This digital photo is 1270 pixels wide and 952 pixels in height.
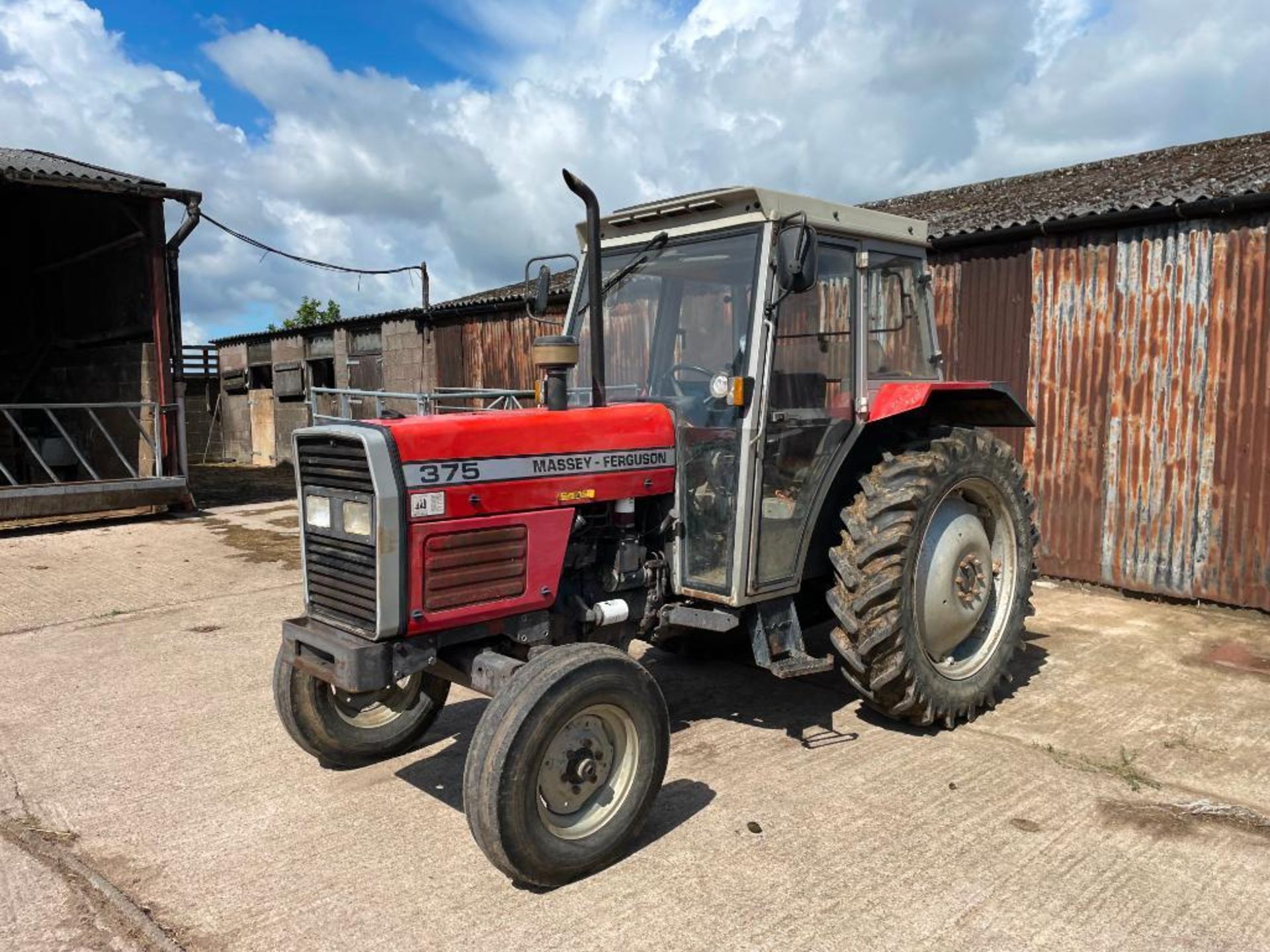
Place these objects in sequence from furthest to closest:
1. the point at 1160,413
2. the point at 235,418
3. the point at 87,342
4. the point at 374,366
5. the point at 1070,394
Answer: the point at 235,418
the point at 374,366
the point at 87,342
the point at 1070,394
the point at 1160,413

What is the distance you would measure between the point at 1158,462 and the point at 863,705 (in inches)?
136

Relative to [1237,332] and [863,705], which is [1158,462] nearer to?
[1237,332]

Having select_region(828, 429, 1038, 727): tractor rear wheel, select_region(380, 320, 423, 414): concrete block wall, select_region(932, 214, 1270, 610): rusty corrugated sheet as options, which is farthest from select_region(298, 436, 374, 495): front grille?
select_region(380, 320, 423, 414): concrete block wall

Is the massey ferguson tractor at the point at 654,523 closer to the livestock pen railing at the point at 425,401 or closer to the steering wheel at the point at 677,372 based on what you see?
the steering wheel at the point at 677,372

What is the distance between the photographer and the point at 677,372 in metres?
3.97

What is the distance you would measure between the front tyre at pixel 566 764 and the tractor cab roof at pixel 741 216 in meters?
1.84

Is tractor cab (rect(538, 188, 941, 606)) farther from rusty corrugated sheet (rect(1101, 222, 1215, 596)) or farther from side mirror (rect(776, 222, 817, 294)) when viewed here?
rusty corrugated sheet (rect(1101, 222, 1215, 596))

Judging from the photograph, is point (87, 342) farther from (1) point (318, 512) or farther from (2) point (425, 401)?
(1) point (318, 512)

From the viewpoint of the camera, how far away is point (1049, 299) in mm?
7000

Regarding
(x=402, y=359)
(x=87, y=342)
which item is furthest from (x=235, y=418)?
(x=87, y=342)

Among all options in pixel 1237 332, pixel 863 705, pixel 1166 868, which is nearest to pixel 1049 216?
pixel 1237 332

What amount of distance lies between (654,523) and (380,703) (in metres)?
1.39

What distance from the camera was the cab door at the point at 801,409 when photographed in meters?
3.72

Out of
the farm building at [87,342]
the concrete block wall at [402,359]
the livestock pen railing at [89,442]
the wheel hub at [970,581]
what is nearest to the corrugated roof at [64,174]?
the farm building at [87,342]
